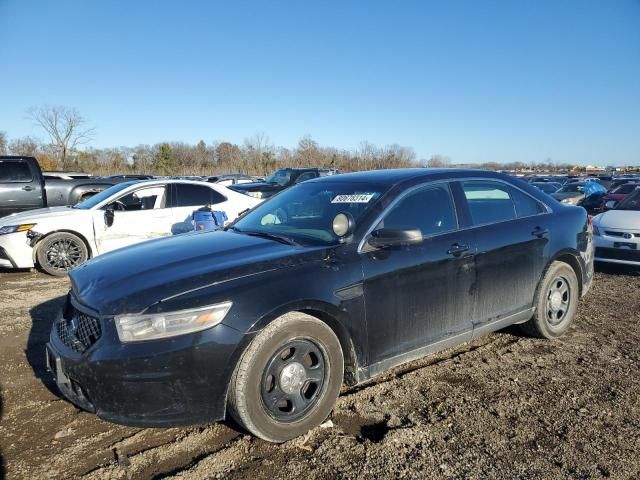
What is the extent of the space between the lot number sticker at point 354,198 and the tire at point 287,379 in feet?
3.54

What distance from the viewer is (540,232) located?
4.32 meters

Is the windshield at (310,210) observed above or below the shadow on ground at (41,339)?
above

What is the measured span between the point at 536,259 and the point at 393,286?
173 centimetres

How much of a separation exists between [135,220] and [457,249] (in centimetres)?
569

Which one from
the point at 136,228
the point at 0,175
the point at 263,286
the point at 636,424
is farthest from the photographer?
the point at 0,175

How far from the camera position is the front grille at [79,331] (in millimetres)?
2715

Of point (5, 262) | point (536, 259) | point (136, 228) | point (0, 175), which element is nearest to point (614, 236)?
point (536, 259)

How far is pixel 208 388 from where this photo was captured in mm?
2596

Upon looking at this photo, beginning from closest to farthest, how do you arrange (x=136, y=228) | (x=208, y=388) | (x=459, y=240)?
(x=208, y=388)
(x=459, y=240)
(x=136, y=228)

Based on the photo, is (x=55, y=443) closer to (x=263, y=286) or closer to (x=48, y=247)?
(x=263, y=286)

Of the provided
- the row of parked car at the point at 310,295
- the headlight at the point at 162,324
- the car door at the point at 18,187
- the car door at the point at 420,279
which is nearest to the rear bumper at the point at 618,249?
the row of parked car at the point at 310,295

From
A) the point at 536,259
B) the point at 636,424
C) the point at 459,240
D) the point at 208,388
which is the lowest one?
the point at 636,424

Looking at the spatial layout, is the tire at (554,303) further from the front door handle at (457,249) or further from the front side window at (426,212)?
the front side window at (426,212)

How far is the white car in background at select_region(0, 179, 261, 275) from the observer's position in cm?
718
